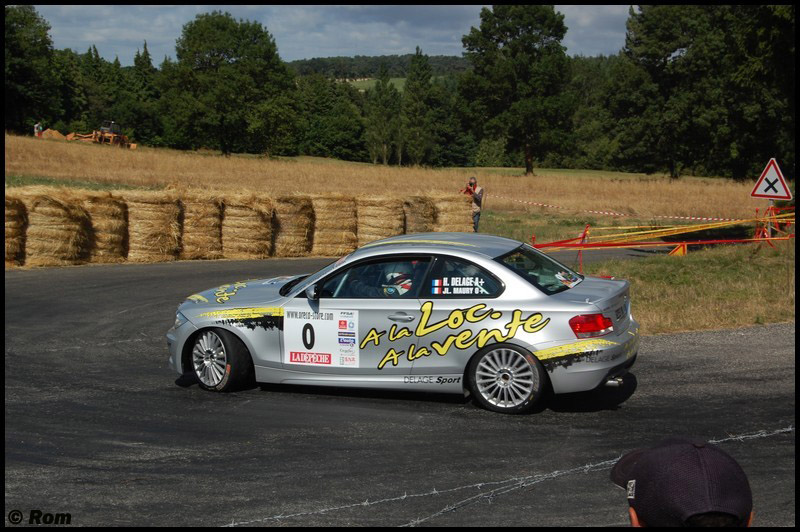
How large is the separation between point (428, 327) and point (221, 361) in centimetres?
221

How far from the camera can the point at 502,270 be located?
27.1 ft

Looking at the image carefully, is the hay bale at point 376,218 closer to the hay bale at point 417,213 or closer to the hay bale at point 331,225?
the hay bale at point 331,225

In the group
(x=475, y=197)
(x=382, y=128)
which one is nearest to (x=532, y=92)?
(x=382, y=128)

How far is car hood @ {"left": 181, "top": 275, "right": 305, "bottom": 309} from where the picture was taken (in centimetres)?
886

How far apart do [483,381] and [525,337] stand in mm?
569

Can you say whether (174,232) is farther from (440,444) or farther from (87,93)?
(87,93)

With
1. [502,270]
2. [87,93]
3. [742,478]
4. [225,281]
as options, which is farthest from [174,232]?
[87,93]

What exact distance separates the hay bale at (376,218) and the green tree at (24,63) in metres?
70.8

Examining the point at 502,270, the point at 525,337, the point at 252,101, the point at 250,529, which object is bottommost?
the point at 250,529

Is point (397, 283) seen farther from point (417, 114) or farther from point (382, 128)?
point (417, 114)

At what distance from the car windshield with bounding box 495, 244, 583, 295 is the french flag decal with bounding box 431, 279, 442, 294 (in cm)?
61

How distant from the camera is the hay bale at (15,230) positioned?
666 inches

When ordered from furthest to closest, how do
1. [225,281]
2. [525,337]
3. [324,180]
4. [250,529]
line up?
1. [324,180]
2. [225,281]
3. [525,337]
4. [250,529]

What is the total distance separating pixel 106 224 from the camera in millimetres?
18250
